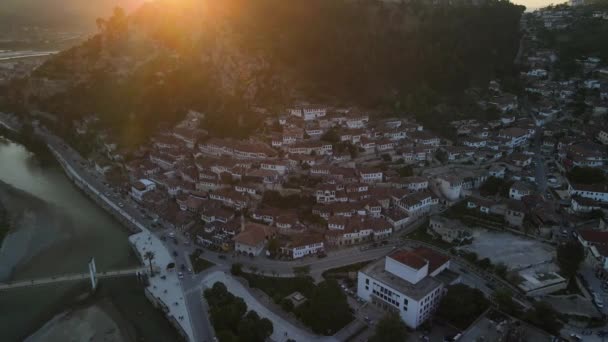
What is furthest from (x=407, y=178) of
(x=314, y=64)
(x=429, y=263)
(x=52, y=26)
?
(x=52, y=26)

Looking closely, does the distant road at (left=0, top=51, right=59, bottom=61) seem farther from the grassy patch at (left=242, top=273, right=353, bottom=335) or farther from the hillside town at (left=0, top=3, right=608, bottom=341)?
the grassy patch at (left=242, top=273, right=353, bottom=335)

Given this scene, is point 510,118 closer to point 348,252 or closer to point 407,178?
point 407,178


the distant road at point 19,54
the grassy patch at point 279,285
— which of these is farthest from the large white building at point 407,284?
the distant road at point 19,54

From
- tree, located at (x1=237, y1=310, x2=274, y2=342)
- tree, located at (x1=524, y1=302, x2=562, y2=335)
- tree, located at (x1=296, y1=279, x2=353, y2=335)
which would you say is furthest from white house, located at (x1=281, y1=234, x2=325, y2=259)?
tree, located at (x1=524, y1=302, x2=562, y2=335)

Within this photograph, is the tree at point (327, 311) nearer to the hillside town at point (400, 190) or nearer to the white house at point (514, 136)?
the hillside town at point (400, 190)

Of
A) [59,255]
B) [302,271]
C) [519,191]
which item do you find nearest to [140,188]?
[59,255]

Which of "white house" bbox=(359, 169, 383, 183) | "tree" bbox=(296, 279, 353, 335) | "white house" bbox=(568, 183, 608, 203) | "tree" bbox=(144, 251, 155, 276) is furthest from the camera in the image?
"white house" bbox=(359, 169, 383, 183)
